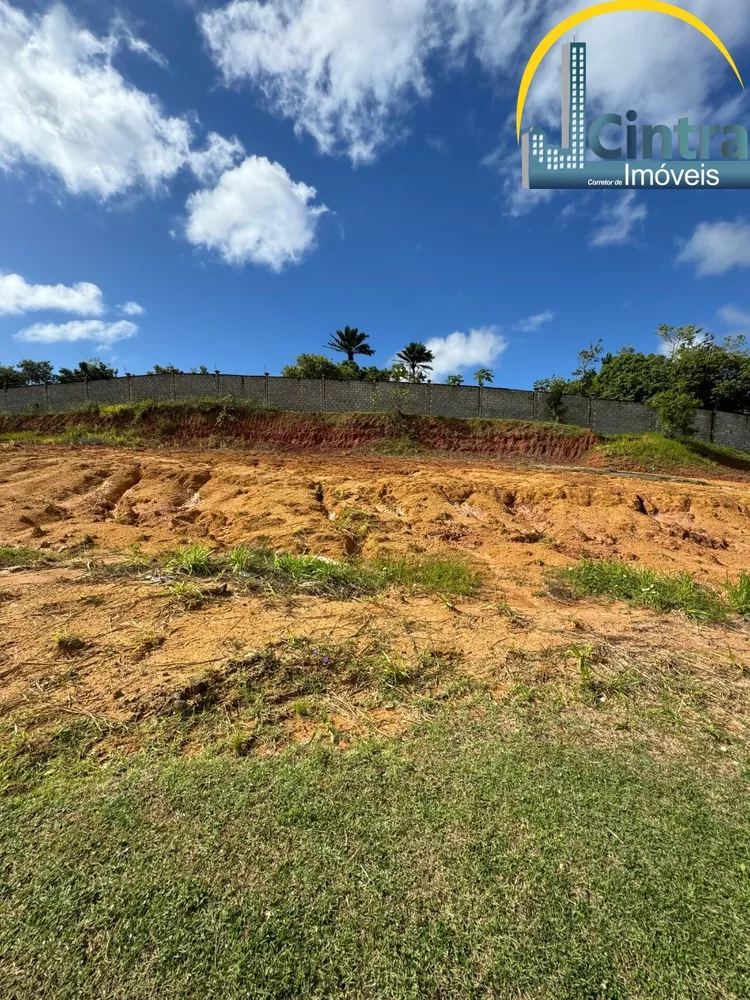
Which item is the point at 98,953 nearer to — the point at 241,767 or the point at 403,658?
the point at 241,767

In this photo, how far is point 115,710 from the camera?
2.15 metres

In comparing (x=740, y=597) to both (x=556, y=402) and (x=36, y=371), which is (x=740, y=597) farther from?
(x=36, y=371)

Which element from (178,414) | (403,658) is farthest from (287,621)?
(178,414)

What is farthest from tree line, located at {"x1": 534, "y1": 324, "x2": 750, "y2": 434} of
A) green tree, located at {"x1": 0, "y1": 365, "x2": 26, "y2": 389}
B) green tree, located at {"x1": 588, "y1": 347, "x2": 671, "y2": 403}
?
green tree, located at {"x1": 0, "y1": 365, "x2": 26, "y2": 389}

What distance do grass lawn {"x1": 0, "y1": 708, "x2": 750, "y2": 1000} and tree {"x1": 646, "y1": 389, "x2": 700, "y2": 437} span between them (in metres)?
20.2

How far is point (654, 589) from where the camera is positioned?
13.6ft

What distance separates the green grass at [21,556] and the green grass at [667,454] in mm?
16916

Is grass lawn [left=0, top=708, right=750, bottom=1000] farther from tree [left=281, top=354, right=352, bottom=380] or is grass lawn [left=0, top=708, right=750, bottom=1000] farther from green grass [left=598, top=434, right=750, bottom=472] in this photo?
tree [left=281, top=354, right=352, bottom=380]

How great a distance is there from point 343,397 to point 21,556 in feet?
51.0

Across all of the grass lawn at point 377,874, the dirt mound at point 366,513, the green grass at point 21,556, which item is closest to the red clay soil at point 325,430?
the dirt mound at point 366,513

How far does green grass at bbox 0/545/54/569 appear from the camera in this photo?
13.1 feet

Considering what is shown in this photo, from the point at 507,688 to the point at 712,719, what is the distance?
3.58 ft

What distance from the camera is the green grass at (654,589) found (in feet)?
12.5

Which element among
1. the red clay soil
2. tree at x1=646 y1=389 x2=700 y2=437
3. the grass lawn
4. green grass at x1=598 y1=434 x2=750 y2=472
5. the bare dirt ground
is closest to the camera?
the grass lawn
